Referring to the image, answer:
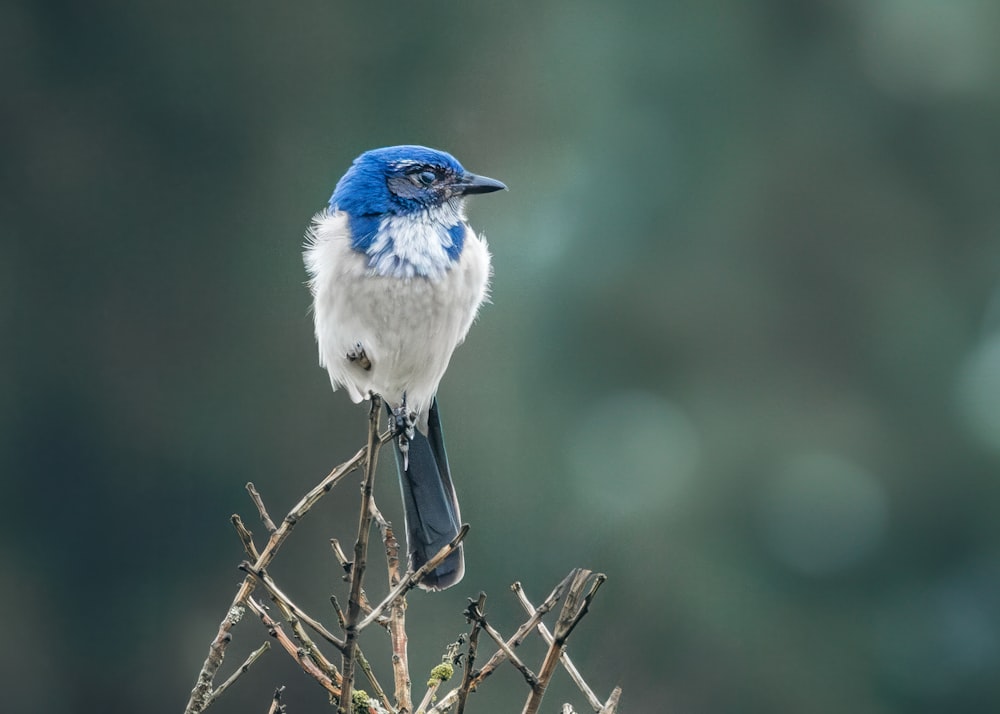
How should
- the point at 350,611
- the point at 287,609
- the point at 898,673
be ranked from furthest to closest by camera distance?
the point at 898,673
the point at 287,609
the point at 350,611

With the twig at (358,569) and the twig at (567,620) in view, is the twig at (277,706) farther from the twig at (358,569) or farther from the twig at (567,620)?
the twig at (567,620)

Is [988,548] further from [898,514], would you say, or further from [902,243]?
[902,243]

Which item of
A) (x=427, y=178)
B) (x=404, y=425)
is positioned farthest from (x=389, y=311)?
(x=427, y=178)

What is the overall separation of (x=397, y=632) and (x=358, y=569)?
0.34 meters

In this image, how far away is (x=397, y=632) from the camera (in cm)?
202

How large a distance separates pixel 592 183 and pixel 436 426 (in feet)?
17.7

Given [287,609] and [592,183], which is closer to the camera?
[287,609]

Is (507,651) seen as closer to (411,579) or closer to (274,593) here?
(411,579)

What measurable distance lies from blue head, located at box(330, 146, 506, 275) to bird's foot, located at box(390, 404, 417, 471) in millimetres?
449

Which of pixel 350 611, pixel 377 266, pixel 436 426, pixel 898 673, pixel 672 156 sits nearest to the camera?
pixel 350 611

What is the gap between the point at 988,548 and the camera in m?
8.02

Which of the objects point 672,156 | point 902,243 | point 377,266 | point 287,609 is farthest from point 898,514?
point 287,609

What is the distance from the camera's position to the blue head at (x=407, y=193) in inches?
126

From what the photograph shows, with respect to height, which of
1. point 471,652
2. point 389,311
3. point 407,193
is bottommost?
point 471,652
